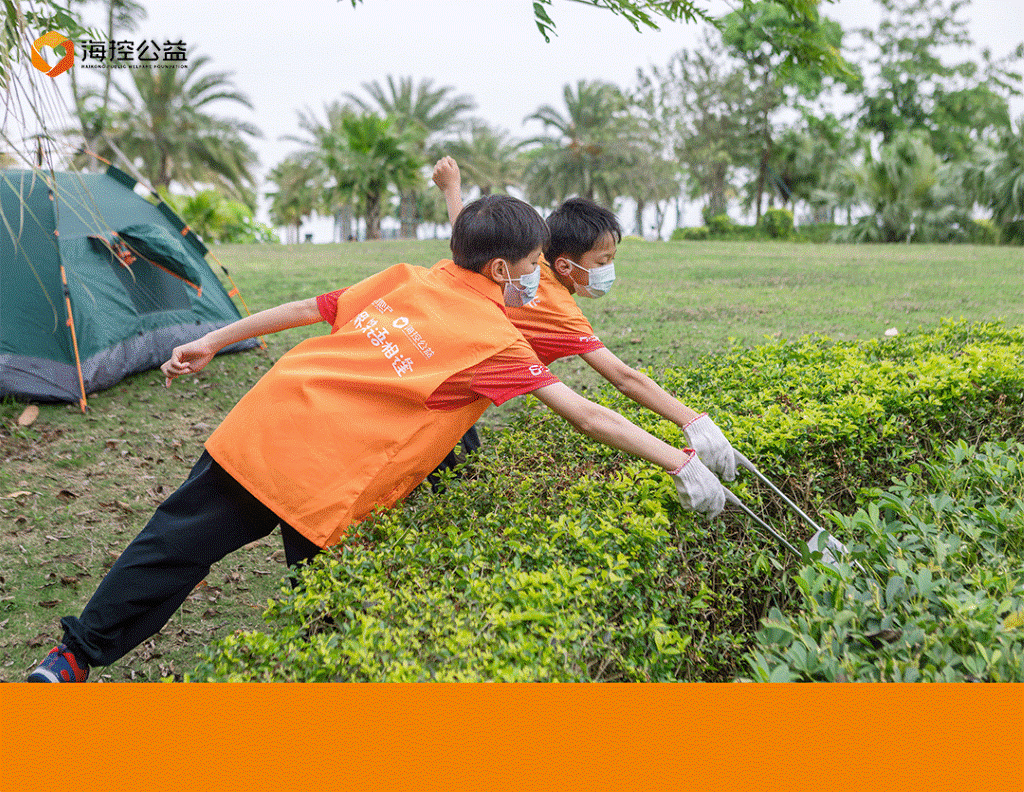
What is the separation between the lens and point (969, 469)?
341 cm

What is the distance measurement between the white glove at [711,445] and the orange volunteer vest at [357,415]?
79cm

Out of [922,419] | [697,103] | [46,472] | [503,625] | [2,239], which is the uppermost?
[697,103]

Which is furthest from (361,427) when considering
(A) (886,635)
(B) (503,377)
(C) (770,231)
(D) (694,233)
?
(C) (770,231)

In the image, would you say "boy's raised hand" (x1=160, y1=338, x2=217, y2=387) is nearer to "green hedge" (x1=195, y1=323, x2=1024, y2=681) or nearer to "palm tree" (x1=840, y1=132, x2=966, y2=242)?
"green hedge" (x1=195, y1=323, x2=1024, y2=681)

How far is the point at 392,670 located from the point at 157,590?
46.7 inches

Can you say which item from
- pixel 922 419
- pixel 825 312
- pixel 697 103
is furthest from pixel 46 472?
pixel 697 103

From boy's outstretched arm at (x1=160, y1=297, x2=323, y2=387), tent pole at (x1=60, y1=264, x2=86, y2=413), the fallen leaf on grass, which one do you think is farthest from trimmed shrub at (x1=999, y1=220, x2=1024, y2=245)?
boy's outstretched arm at (x1=160, y1=297, x2=323, y2=387)

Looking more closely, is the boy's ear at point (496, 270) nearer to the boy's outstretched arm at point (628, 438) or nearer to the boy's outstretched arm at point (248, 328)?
the boy's outstretched arm at point (628, 438)

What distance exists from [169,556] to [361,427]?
0.81 metres

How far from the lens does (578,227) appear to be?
324 centimetres

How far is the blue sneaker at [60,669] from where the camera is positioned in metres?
2.49

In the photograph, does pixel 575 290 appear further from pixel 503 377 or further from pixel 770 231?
pixel 770 231

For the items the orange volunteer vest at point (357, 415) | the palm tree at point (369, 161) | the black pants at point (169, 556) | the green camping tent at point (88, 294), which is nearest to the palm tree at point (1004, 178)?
the palm tree at point (369, 161)

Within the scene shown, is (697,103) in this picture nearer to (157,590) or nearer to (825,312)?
(825,312)
